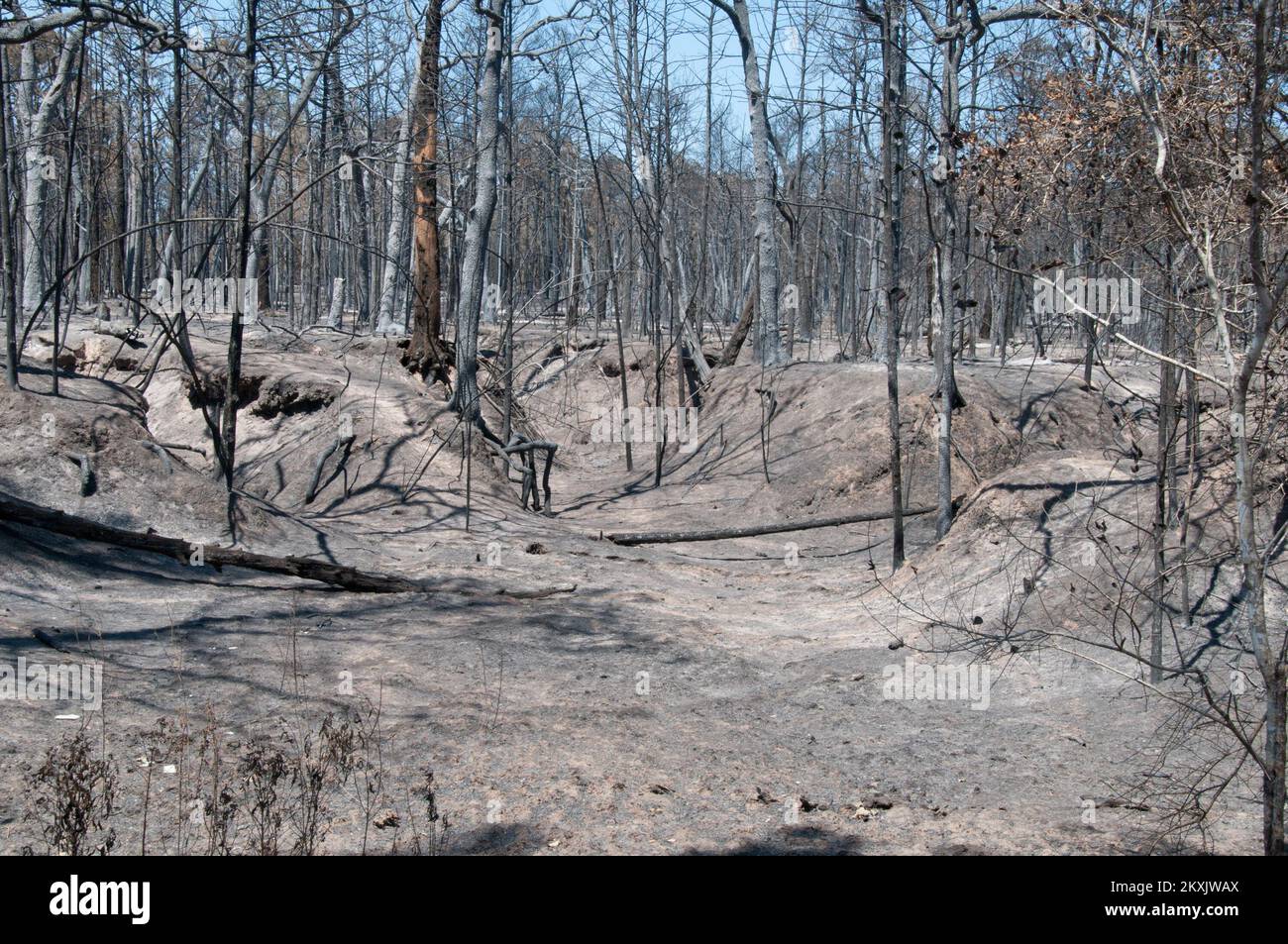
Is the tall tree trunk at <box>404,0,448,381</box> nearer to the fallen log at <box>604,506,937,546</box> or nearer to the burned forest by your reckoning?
the burned forest

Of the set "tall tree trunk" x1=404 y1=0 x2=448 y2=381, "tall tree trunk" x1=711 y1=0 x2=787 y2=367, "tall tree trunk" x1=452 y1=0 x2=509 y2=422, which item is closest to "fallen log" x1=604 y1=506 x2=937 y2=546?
"tall tree trunk" x1=452 y1=0 x2=509 y2=422

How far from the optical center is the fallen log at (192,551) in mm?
Answer: 9078

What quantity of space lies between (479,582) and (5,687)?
499cm

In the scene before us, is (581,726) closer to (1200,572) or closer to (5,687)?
(5,687)

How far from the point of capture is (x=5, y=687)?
6.30 meters

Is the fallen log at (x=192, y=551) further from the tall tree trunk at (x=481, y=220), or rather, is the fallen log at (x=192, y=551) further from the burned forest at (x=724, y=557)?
the tall tree trunk at (x=481, y=220)

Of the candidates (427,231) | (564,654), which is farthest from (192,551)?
(427,231)

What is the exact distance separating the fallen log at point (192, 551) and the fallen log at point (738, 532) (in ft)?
13.4

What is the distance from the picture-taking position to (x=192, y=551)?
964 cm

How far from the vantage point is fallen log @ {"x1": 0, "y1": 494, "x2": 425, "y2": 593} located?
9078 mm

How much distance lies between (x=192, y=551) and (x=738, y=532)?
655 cm

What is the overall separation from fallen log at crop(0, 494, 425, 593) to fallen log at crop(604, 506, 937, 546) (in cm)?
408

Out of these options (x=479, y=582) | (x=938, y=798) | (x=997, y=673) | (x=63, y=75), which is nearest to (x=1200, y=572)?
(x=997, y=673)

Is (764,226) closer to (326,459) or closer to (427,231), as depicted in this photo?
(427,231)
